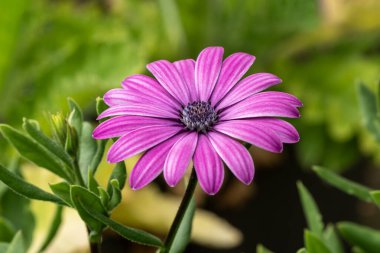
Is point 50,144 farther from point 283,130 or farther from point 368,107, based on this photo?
point 368,107

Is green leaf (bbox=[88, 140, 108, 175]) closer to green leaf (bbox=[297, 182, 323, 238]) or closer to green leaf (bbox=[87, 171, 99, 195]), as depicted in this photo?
green leaf (bbox=[87, 171, 99, 195])

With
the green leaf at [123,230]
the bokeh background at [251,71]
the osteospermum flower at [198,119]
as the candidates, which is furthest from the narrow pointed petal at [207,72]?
the bokeh background at [251,71]

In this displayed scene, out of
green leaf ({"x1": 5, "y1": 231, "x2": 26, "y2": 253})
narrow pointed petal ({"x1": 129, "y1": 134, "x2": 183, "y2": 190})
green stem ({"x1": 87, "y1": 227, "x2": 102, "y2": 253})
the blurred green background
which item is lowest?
green leaf ({"x1": 5, "y1": 231, "x2": 26, "y2": 253})

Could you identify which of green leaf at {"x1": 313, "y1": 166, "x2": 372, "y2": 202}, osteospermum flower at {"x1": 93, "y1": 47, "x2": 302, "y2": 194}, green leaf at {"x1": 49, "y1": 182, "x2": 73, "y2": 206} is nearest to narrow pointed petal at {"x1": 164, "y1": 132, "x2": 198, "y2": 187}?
osteospermum flower at {"x1": 93, "y1": 47, "x2": 302, "y2": 194}

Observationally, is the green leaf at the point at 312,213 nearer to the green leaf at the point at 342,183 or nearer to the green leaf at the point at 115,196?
the green leaf at the point at 342,183

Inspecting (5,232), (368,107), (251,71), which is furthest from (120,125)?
(251,71)

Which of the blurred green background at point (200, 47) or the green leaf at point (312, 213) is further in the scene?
the blurred green background at point (200, 47)

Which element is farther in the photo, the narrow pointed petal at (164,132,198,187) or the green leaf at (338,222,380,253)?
the green leaf at (338,222,380,253)
